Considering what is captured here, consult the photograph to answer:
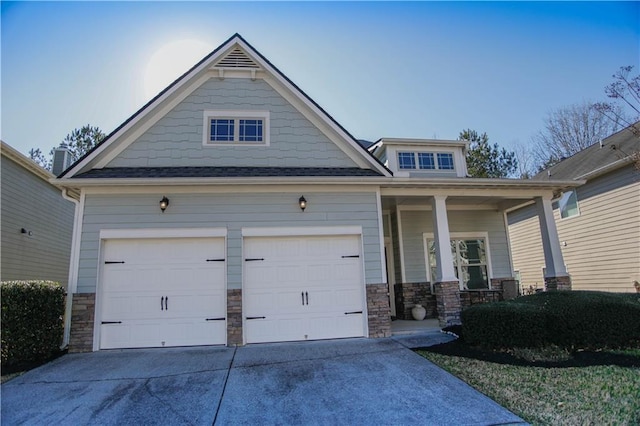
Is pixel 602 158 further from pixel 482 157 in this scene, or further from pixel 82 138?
pixel 82 138

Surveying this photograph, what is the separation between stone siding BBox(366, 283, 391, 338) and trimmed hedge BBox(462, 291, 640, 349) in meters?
1.81

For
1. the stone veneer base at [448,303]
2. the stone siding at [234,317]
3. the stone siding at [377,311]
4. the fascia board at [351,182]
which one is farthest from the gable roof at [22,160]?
the stone veneer base at [448,303]

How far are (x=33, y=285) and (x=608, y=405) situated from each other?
29.0 feet

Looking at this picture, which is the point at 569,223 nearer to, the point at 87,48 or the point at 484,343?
the point at 484,343

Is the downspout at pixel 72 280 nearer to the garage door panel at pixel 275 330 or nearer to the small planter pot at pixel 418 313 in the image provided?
the garage door panel at pixel 275 330

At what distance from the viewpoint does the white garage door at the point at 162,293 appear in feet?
23.8

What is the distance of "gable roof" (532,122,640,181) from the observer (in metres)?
11.1

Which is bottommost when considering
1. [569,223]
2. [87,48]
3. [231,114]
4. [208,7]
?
[569,223]

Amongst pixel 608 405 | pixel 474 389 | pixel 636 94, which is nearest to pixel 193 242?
pixel 474 389

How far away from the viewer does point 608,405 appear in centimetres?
404

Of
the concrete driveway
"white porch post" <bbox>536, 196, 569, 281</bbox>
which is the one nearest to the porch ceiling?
"white porch post" <bbox>536, 196, 569, 281</bbox>

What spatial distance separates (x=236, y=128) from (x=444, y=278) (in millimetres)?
6220

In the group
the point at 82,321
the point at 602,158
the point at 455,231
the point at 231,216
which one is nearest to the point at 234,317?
the point at 231,216

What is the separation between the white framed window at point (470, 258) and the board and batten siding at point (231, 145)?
452 cm
